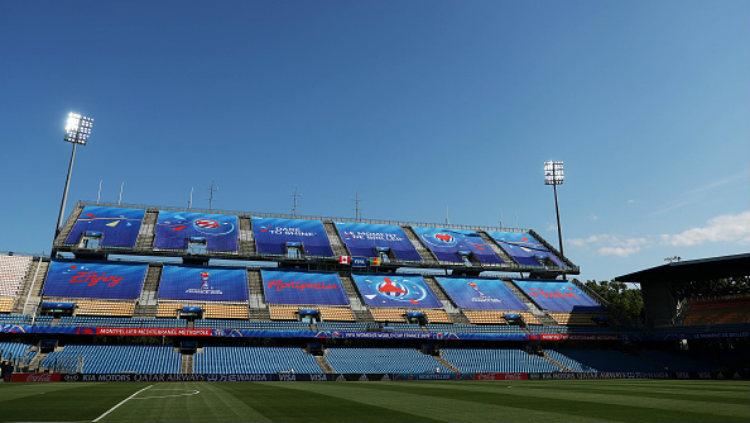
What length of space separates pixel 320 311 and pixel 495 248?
34.7m

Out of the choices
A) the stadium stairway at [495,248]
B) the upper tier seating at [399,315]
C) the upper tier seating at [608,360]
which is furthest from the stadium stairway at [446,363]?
the stadium stairway at [495,248]

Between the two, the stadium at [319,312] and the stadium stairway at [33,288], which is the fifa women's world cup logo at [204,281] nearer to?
the stadium at [319,312]

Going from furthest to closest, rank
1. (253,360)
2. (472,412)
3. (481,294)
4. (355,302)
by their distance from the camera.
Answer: (481,294) → (355,302) → (253,360) → (472,412)

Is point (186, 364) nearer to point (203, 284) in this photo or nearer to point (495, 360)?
point (203, 284)

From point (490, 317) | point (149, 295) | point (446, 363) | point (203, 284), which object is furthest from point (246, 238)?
point (490, 317)

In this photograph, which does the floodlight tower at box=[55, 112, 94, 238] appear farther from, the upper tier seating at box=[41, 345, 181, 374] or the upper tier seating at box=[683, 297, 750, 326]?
the upper tier seating at box=[683, 297, 750, 326]

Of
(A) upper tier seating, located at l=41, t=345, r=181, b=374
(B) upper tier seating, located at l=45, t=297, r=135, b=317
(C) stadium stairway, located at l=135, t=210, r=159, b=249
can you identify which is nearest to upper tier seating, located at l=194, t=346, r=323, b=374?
(A) upper tier seating, located at l=41, t=345, r=181, b=374

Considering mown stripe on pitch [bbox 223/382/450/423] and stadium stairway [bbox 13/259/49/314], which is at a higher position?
stadium stairway [bbox 13/259/49/314]

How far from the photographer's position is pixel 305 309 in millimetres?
57656

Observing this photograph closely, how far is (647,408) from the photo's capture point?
62.9 feet

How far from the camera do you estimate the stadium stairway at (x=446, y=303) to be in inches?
2399

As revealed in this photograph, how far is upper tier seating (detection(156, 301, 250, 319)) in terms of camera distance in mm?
53000

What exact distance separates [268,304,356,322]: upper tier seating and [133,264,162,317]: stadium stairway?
12.8 m

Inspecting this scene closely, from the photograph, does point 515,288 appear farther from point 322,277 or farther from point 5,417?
point 5,417
